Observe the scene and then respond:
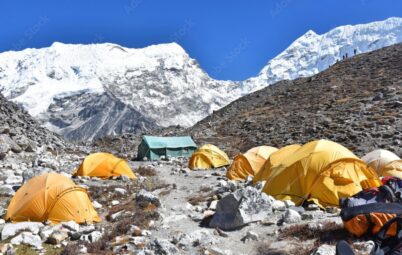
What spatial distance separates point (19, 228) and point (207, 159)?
21.8 m

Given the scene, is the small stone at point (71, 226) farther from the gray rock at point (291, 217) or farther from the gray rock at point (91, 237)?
the gray rock at point (291, 217)

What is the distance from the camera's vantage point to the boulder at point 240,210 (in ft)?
41.6

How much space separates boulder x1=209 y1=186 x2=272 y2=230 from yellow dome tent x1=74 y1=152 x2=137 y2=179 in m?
13.4

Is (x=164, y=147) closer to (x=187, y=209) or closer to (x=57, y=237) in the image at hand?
(x=187, y=209)

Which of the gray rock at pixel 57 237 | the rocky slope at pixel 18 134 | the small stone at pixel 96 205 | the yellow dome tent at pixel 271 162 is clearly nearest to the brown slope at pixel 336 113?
the yellow dome tent at pixel 271 162

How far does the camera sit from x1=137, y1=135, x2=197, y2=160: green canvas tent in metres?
45.2

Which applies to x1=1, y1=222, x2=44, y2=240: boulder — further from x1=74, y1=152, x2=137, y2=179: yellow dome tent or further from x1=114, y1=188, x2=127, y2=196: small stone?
x1=74, y1=152, x2=137, y2=179: yellow dome tent

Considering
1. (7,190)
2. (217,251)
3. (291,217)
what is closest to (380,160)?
(291,217)

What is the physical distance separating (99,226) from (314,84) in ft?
205

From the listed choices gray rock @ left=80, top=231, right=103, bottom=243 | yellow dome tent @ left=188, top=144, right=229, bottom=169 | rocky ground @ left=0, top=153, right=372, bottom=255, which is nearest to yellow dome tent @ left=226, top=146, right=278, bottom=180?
yellow dome tent @ left=188, top=144, right=229, bottom=169

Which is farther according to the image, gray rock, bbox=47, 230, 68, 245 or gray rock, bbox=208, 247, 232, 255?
gray rock, bbox=47, 230, 68, 245

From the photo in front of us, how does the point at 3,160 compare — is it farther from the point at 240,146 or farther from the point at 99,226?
the point at 240,146

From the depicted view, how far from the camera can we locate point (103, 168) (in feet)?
84.6

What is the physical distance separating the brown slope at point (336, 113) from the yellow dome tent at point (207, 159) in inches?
384
